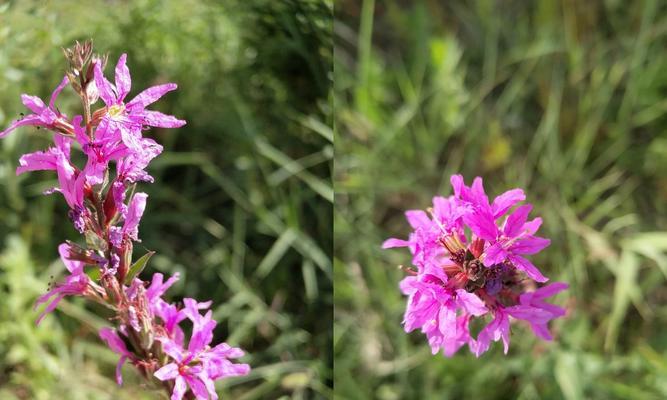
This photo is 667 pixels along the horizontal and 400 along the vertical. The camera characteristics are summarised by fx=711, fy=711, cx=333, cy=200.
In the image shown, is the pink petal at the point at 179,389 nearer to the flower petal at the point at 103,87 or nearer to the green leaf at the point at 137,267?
the green leaf at the point at 137,267

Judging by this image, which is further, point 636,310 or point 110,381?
point 636,310

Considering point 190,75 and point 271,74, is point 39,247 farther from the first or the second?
point 271,74

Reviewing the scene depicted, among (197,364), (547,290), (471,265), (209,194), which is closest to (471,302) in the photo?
(471,265)

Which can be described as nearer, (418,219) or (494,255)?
(494,255)

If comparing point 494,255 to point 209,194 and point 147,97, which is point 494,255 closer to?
point 147,97

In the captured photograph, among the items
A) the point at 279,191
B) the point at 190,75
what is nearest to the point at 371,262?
the point at 279,191

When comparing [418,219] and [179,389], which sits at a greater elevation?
[418,219]

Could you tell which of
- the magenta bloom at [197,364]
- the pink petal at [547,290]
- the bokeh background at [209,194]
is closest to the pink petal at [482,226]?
the pink petal at [547,290]
